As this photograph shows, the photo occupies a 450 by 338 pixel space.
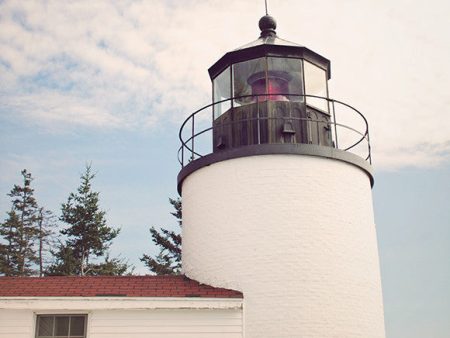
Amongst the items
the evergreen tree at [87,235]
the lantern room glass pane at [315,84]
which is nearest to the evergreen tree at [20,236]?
the evergreen tree at [87,235]

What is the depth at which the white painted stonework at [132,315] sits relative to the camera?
35.3 feet

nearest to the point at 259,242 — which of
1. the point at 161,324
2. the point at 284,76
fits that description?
the point at 161,324

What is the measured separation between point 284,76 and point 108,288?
5957mm

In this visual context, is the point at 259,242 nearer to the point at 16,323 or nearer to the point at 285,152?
the point at 285,152

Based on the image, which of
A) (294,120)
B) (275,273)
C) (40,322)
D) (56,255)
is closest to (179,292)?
(275,273)

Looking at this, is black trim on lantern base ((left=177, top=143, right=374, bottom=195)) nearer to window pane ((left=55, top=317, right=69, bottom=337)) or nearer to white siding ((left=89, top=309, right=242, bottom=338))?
white siding ((left=89, top=309, right=242, bottom=338))

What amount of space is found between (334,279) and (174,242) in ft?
71.0

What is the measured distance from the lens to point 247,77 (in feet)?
44.7

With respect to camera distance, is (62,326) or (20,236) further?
(20,236)

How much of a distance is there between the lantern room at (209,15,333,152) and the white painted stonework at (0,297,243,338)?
3.83m

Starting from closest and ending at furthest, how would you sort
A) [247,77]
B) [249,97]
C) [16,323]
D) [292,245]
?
[16,323]
[292,245]
[249,97]
[247,77]

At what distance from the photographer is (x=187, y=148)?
14.0 m

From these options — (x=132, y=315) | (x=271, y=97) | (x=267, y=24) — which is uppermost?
Result: (x=267, y=24)

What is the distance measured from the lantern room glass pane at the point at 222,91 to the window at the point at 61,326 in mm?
5598
